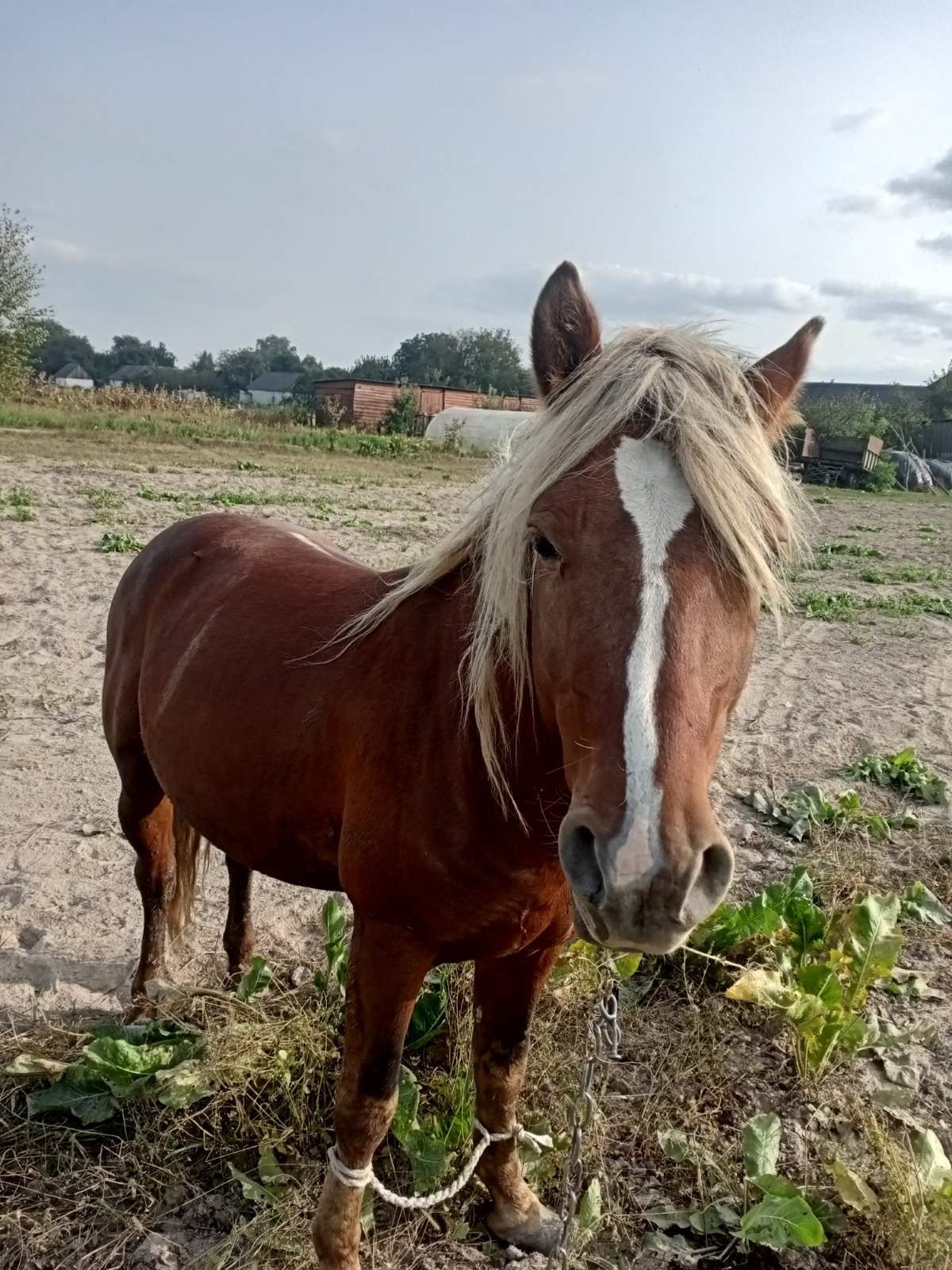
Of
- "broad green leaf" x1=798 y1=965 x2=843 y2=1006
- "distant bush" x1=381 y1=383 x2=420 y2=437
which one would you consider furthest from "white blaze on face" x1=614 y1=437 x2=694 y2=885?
"distant bush" x1=381 y1=383 x2=420 y2=437

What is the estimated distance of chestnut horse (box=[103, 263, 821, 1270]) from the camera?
1352 mm

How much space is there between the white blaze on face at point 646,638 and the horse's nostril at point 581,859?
57mm

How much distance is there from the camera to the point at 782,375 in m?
1.86

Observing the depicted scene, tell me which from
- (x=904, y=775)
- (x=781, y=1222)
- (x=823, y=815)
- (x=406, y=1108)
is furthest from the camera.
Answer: (x=904, y=775)

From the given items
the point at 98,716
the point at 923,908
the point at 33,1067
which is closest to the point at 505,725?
the point at 33,1067

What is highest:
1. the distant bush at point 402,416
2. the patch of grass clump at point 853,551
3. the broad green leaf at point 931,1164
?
the distant bush at point 402,416

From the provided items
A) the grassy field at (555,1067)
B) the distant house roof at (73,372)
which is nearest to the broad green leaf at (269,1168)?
the grassy field at (555,1067)

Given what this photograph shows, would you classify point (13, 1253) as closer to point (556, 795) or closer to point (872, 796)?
point (556, 795)

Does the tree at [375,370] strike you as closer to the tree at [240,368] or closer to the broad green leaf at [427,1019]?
the tree at [240,368]

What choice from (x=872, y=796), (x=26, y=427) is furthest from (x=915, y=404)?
(x=872, y=796)

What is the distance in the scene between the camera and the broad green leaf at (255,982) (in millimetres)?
2920

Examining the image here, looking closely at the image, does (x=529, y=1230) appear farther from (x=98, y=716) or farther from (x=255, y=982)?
(x=98, y=716)

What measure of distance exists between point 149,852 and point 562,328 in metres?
2.60

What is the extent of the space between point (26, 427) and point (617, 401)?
25.3 m
